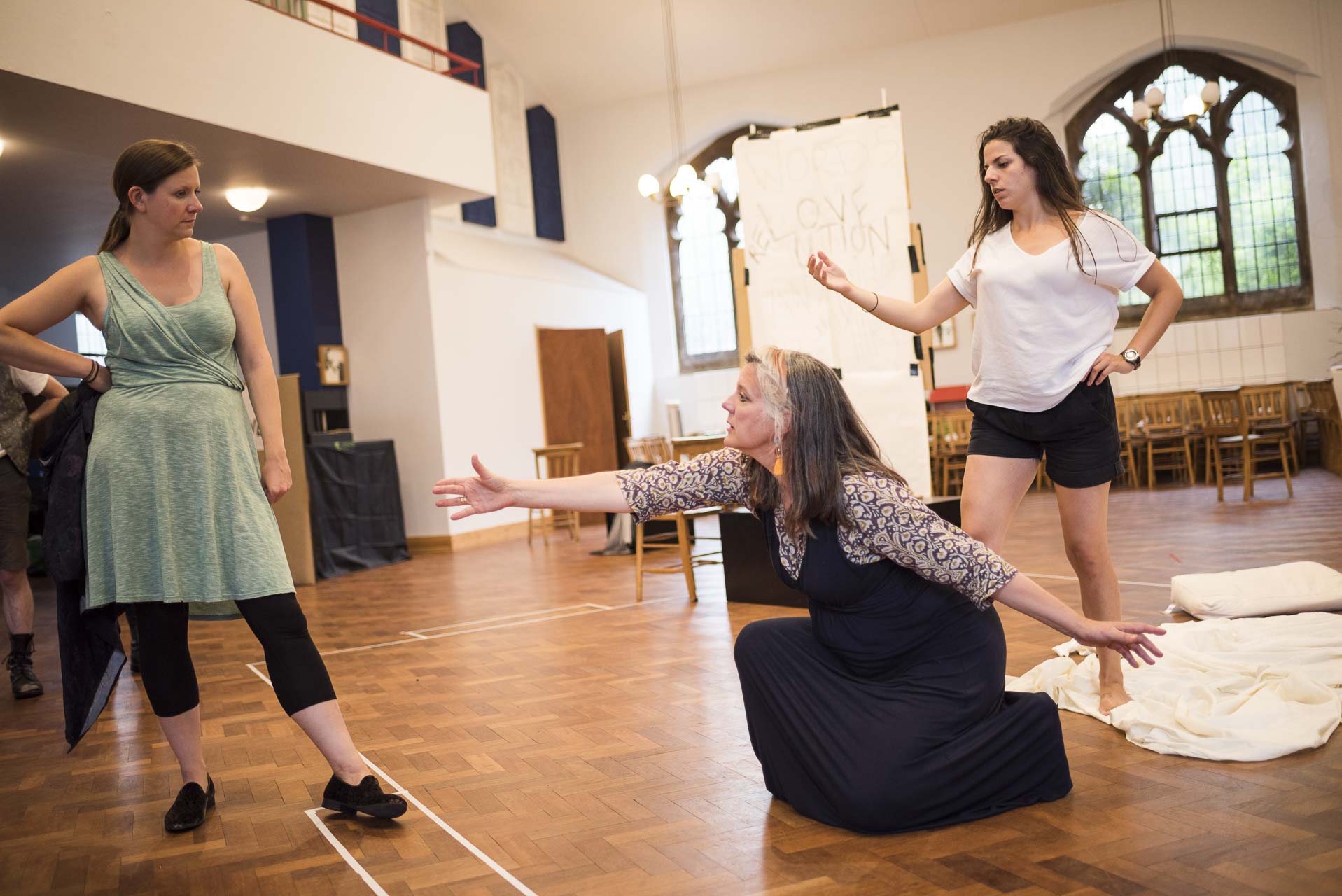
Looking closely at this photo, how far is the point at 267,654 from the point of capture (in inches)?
90.7

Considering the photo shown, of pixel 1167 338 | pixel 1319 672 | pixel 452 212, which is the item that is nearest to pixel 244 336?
pixel 1319 672

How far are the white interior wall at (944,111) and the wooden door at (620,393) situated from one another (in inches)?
41.2

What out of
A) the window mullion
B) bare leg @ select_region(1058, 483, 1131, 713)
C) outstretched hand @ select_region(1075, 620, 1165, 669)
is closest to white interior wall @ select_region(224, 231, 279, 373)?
bare leg @ select_region(1058, 483, 1131, 713)

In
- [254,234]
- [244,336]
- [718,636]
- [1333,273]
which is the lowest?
[718,636]

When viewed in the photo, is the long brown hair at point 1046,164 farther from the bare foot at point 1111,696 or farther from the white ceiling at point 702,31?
the white ceiling at point 702,31

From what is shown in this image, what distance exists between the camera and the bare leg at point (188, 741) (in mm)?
2428

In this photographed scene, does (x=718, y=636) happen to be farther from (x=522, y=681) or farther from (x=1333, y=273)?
(x=1333, y=273)

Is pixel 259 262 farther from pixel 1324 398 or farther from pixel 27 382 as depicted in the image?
pixel 1324 398

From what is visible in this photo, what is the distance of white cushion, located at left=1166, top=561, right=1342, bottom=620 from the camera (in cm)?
371

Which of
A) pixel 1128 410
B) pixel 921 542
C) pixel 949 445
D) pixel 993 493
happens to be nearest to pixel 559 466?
pixel 949 445

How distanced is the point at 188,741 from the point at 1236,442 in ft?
26.8

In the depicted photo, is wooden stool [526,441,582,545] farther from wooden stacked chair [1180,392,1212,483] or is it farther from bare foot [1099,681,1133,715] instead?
bare foot [1099,681,1133,715]

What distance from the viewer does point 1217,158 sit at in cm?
1258

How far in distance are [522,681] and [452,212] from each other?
29.8 feet
